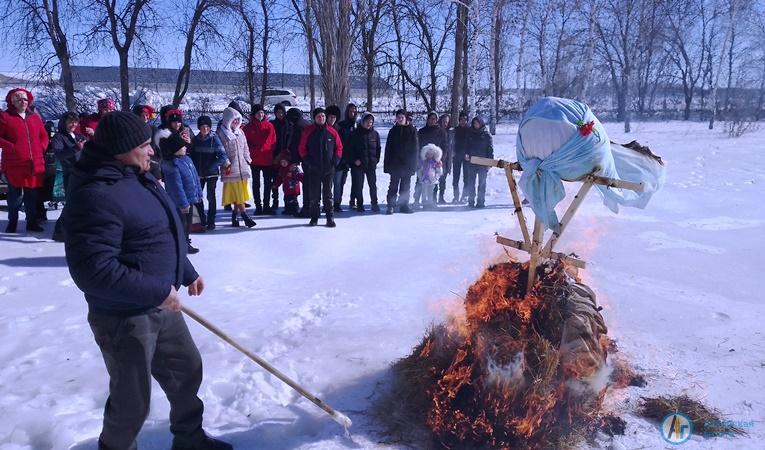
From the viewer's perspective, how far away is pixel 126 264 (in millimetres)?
2387

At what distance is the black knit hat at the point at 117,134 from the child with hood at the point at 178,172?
398 cm

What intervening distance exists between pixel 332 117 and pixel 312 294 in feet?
13.3

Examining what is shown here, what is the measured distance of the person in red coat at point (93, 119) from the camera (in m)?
8.02

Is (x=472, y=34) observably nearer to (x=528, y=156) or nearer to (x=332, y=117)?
(x=332, y=117)

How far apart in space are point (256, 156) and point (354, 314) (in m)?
4.79

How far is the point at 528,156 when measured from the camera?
3.15 meters

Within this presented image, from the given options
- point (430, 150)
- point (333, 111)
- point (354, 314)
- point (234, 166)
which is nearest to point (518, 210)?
point (354, 314)

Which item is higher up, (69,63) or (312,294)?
(69,63)

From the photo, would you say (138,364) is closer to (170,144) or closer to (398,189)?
(170,144)

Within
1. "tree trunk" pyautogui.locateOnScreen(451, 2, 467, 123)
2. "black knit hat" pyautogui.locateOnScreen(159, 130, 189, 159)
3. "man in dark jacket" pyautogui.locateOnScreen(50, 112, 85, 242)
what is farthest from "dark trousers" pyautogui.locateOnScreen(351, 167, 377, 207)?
"tree trunk" pyautogui.locateOnScreen(451, 2, 467, 123)

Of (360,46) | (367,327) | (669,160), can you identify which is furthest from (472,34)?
(367,327)

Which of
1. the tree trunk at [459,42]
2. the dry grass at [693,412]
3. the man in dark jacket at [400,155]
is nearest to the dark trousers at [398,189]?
the man in dark jacket at [400,155]

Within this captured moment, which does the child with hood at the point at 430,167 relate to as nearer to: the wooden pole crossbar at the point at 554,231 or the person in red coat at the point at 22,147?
the person in red coat at the point at 22,147

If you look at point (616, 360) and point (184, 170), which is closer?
point (616, 360)
